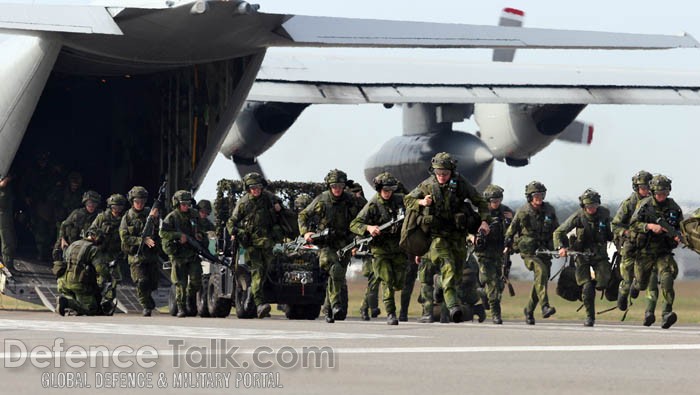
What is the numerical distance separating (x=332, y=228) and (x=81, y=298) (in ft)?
13.5

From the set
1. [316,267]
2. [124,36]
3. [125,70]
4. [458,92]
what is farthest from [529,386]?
[458,92]

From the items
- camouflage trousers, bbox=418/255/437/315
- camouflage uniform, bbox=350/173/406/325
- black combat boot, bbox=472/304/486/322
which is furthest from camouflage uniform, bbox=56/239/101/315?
black combat boot, bbox=472/304/486/322

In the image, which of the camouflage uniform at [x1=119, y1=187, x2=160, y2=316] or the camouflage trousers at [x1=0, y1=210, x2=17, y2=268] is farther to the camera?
the camouflage trousers at [x1=0, y1=210, x2=17, y2=268]

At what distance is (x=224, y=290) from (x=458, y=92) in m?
7.62

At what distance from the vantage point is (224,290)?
778 inches

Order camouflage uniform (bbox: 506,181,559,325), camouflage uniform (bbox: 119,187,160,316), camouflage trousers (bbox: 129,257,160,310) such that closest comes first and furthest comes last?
1. camouflage uniform (bbox: 506,181,559,325)
2. camouflage uniform (bbox: 119,187,160,316)
3. camouflage trousers (bbox: 129,257,160,310)

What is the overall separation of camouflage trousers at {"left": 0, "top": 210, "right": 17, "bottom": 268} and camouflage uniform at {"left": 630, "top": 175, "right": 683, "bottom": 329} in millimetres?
10466

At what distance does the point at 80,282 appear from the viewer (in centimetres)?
1953

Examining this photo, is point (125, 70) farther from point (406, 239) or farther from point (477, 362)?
point (477, 362)

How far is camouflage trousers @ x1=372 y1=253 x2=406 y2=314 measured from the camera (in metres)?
16.4

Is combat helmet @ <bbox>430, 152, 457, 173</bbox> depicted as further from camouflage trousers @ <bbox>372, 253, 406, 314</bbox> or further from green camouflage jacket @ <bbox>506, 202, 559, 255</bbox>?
green camouflage jacket @ <bbox>506, 202, 559, 255</bbox>

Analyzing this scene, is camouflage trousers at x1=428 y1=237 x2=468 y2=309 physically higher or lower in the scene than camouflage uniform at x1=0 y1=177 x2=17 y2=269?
lower

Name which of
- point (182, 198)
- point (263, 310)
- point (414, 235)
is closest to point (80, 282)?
point (182, 198)

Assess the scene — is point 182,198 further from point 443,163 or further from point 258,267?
point 443,163
